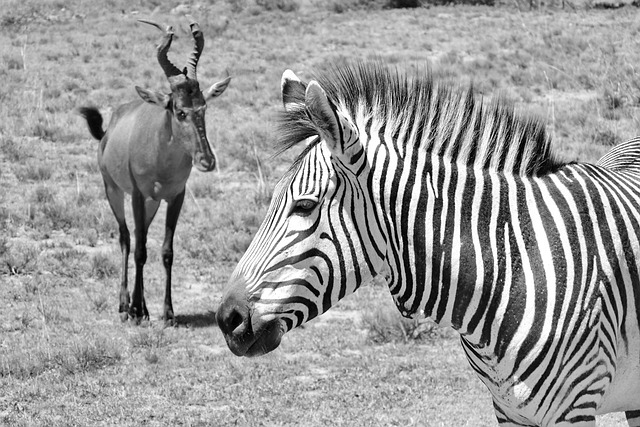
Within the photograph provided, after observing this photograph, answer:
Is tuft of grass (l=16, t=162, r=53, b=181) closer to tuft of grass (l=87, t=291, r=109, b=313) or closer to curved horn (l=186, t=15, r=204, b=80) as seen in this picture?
curved horn (l=186, t=15, r=204, b=80)

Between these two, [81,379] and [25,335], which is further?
[25,335]

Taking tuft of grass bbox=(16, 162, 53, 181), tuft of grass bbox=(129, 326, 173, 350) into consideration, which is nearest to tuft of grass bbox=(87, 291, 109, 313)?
tuft of grass bbox=(129, 326, 173, 350)

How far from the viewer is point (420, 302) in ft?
10.9

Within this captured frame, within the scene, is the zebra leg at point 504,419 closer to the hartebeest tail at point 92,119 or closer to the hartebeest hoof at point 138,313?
the hartebeest hoof at point 138,313

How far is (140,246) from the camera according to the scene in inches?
372

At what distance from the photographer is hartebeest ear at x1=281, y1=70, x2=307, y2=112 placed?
3.38 m

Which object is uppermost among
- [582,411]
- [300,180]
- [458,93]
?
[458,93]

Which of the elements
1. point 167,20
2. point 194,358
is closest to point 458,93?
point 194,358

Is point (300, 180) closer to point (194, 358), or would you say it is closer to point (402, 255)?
point (402, 255)

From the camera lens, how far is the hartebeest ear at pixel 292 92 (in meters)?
3.38

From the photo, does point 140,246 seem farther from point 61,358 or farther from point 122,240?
point 61,358

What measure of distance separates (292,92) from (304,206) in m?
0.46

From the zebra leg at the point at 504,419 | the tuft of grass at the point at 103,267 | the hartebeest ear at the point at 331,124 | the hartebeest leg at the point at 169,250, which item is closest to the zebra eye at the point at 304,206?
the hartebeest ear at the point at 331,124

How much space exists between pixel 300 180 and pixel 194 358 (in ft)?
15.6
